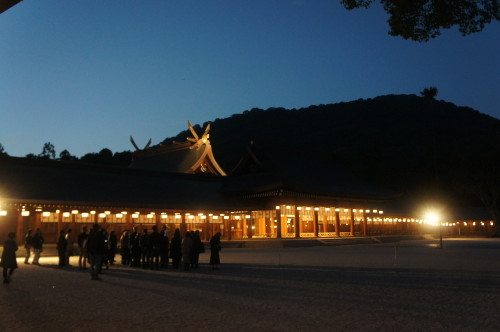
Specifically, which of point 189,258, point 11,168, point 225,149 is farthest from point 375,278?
point 225,149

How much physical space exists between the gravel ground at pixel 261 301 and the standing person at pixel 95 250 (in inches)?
18.6

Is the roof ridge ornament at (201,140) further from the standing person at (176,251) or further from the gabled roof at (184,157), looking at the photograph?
the standing person at (176,251)

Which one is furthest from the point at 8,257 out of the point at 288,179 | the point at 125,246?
the point at 288,179

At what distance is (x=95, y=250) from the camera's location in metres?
12.8

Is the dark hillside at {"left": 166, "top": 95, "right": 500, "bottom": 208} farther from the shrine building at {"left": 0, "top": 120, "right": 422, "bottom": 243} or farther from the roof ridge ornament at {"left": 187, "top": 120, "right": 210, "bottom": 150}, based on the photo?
the roof ridge ornament at {"left": 187, "top": 120, "right": 210, "bottom": 150}

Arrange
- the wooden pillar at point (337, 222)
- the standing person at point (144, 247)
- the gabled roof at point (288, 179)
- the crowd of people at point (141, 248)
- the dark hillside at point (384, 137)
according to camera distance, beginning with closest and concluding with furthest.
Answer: the crowd of people at point (141, 248), the standing person at point (144, 247), the gabled roof at point (288, 179), the wooden pillar at point (337, 222), the dark hillside at point (384, 137)

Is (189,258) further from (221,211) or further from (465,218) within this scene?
(465,218)

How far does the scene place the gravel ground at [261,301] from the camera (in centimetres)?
637

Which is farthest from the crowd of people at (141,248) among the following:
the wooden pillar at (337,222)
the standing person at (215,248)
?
the wooden pillar at (337,222)

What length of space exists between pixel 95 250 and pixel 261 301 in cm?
652

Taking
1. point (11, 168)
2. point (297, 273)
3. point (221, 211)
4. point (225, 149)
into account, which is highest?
point (225, 149)

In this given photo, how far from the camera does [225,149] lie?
97.8m

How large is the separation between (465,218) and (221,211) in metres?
36.5

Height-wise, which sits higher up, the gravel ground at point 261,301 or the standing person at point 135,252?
the standing person at point 135,252
